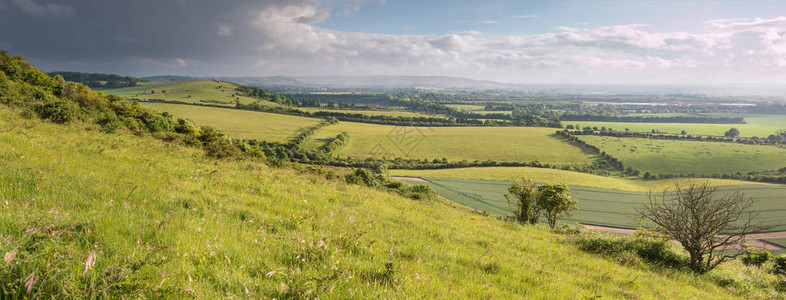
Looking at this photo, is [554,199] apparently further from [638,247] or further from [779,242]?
[779,242]

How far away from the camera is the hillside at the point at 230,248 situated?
343cm

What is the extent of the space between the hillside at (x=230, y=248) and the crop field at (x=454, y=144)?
10274 cm

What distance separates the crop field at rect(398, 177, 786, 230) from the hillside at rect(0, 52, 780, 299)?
2271 inches

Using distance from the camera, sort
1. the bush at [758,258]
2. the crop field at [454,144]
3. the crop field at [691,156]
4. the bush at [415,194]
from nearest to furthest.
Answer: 1. the bush at [758,258]
2. the bush at [415,194]
3. the crop field at [691,156]
4. the crop field at [454,144]

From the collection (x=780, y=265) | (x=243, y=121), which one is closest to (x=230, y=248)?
(x=780, y=265)

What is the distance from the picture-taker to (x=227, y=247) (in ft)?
16.8

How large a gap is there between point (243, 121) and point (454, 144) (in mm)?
95834

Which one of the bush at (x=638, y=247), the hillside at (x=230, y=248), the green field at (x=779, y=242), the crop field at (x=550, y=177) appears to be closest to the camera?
the hillside at (x=230, y=248)

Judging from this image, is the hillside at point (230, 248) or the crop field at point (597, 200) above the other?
the hillside at point (230, 248)

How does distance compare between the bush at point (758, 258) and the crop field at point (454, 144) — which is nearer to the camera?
the bush at point (758, 258)

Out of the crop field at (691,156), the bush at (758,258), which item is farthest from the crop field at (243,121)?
the crop field at (691,156)

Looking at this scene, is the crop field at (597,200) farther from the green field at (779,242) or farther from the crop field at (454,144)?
the crop field at (454,144)

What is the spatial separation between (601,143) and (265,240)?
177m

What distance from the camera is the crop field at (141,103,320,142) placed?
412ft
